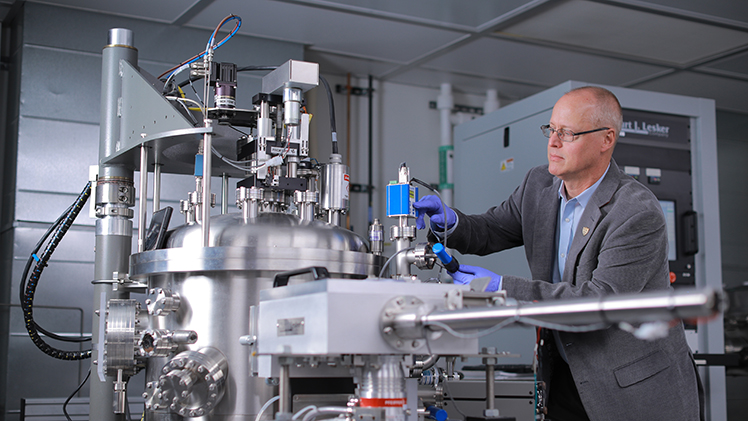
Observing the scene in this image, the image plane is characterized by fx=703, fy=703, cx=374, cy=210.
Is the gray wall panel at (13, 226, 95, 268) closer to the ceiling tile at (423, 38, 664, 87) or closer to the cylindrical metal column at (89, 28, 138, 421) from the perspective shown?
the cylindrical metal column at (89, 28, 138, 421)

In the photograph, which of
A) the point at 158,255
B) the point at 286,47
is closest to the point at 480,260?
the point at 286,47

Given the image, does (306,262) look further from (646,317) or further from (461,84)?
(461,84)

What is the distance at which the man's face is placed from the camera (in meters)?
1.66

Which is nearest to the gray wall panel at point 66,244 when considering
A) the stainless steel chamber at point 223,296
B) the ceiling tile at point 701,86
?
the stainless steel chamber at point 223,296

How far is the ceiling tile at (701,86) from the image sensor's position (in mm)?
4051

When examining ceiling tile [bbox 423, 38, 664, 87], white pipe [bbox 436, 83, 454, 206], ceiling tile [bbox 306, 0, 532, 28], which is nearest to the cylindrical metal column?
ceiling tile [bbox 306, 0, 532, 28]

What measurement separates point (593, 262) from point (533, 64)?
253 centimetres

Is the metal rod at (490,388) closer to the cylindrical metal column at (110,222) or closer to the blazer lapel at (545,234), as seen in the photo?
the blazer lapel at (545,234)

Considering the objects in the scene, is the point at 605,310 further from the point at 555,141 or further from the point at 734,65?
the point at 734,65

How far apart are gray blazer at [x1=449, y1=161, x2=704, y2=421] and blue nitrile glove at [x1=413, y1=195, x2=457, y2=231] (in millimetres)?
284

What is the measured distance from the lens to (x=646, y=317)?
0.73m

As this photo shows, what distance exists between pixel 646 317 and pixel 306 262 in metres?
0.80

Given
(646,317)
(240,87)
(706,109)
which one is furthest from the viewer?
(240,87)

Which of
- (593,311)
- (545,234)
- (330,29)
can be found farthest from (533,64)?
(593,311)
